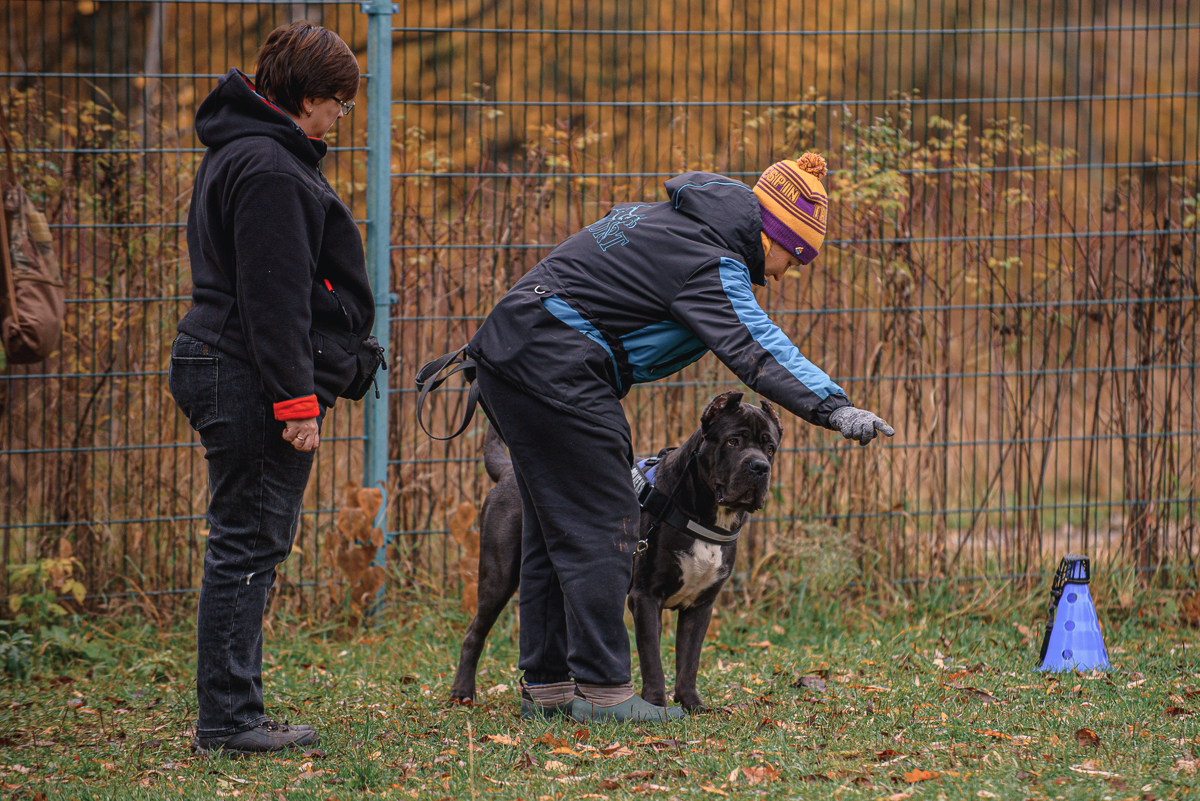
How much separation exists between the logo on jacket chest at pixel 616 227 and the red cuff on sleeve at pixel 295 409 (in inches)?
39.7

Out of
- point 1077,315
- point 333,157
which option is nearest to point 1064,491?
point 1077,315

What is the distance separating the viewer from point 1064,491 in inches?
341

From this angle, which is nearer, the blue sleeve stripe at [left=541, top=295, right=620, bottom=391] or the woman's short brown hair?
the woman's short brown hair

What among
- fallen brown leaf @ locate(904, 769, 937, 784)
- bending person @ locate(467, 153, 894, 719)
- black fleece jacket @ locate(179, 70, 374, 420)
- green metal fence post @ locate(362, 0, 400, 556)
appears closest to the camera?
fallen brown leaf @ locate(904, 769, 937, 784)

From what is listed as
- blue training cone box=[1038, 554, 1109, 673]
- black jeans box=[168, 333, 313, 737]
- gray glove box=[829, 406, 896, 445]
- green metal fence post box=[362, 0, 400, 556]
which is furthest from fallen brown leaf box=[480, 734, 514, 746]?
blue training cone box=[1038, 554, 1109, 673]

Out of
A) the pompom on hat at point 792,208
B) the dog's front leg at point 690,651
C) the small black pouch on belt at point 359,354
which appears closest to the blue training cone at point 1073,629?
the dog's front leg at point 690,651

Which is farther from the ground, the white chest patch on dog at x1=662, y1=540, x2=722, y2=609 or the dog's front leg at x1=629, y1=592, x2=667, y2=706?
the white chest patch on dog at x1=662, y1=540, x2=722, y2=609

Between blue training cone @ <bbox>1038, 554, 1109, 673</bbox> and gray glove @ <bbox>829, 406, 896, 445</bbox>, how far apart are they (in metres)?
2.12

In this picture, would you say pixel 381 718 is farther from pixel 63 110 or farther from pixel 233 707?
pixel 63 110

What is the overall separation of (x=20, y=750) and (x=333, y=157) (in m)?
3.06

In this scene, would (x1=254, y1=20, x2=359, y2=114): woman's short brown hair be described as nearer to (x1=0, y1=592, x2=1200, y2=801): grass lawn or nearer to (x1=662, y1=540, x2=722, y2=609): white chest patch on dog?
(x1=662, y1=540, x2=722, y2=609): white chest patch on dog

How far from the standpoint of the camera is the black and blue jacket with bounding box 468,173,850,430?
3.05 metres

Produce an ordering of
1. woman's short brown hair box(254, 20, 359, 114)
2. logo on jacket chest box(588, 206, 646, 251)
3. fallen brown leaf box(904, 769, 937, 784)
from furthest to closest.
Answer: logo on jacket chest box(588, 206, 646, 251), woman's short brown hair box(254, 20, 359, 114), fallen brown leaf box(904, 769, 937, 784)

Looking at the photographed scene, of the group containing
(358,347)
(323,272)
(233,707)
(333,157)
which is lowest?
(233,707)
